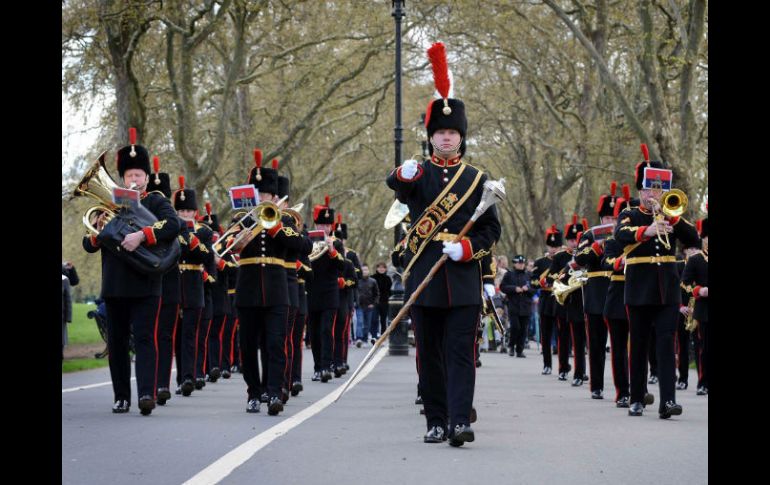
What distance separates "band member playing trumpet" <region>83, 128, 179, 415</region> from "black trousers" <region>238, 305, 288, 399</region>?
928 millimetres

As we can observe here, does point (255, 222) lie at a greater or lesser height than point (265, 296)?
greater

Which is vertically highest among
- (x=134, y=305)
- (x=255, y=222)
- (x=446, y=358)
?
(x=255, y=222)

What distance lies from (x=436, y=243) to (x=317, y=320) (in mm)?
9105

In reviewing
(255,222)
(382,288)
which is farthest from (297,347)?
(382,288)

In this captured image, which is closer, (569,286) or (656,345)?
(656,345)

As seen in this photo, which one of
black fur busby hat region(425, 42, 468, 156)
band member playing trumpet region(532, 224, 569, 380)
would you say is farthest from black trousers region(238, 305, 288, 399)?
band member playing trumpet region(532, 224, 569, 380)

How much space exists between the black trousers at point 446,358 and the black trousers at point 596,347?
6218mm

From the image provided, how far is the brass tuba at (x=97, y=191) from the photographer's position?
11688mm

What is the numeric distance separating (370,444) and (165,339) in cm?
387

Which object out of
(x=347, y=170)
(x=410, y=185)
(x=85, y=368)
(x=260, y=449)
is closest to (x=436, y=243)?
(x=410, y=185)

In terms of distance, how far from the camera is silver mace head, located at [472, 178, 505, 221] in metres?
9.45

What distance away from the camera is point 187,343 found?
50.8 ft

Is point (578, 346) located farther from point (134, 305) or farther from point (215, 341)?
point (134, 305)

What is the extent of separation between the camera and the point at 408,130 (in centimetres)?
5841
